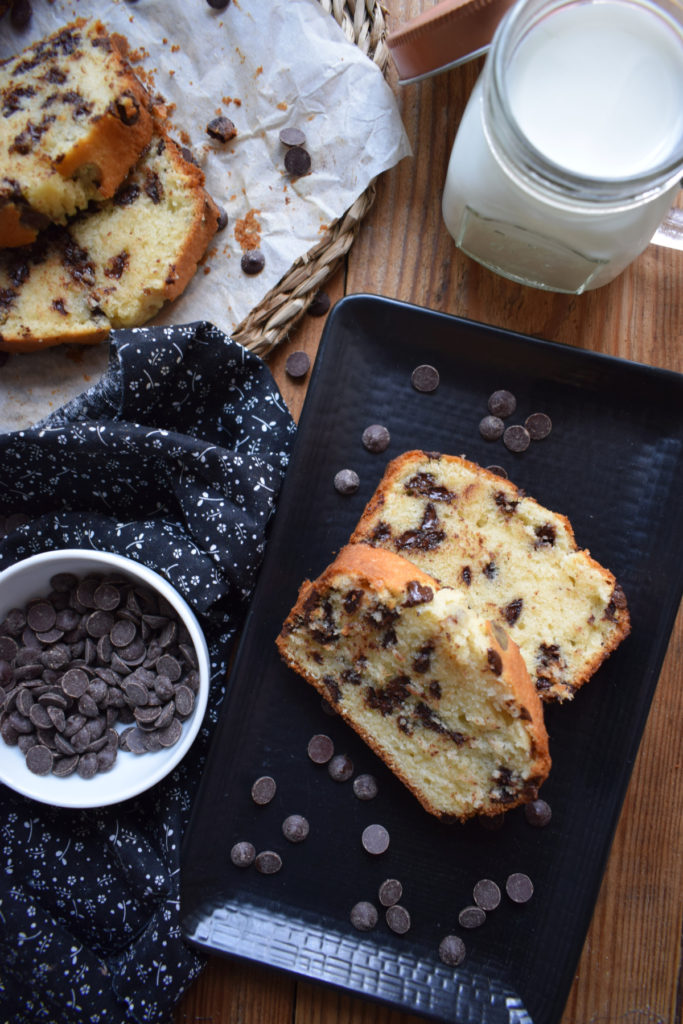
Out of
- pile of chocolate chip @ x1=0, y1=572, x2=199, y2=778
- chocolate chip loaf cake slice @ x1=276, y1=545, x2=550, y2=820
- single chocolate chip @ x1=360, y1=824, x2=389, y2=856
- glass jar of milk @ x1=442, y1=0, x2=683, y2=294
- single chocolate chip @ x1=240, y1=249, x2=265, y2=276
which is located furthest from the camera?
single chocolate chip @ x1=240, y1=249, x2=265, y2=276

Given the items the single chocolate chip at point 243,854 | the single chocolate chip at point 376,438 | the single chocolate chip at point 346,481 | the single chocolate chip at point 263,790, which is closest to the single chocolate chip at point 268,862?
the single chocolate chip at point 243,854

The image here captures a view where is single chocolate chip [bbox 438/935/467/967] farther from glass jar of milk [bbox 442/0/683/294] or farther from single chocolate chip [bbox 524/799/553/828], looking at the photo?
glass jar of milk [bbox 442/0/683/294]

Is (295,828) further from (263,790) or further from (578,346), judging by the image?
(578,346)

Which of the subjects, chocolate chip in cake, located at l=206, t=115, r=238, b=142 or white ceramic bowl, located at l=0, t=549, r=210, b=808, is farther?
chocolate chip in cake, located at l=206, t=115, r=238, b=142

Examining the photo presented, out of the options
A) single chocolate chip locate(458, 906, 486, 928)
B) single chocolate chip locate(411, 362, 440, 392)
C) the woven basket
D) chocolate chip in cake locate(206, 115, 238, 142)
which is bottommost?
single chocolate chip locate(458, 906, 486, 928)

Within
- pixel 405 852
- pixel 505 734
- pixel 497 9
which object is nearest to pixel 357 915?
pixel 405 852

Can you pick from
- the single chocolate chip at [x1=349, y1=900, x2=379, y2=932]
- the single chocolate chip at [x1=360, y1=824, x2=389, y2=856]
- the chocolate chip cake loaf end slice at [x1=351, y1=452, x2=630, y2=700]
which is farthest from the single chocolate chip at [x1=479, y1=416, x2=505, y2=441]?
the single chocolate chip at [x1=349, y1=900, x2=379, y2=932]

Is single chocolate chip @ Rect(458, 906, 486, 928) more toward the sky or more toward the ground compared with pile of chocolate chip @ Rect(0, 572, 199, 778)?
more toward the ground
